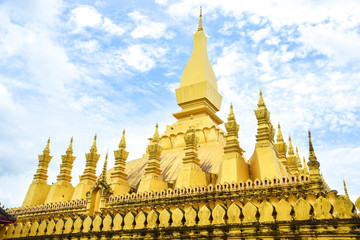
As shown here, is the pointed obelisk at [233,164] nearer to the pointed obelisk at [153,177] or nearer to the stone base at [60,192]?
the pointed obelisk at [153,177]

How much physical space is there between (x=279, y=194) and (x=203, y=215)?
689 centimetres

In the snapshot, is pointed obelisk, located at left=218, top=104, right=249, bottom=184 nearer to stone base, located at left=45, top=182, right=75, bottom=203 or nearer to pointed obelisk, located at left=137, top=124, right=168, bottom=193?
pointed obelisk, located at left=137, top=124, right=168, bottom=193

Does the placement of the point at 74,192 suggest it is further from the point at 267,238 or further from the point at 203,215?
the point at 267,238

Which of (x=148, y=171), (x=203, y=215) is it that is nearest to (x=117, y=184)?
(x=148, y=171)

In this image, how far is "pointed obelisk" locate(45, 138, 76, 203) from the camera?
23500 mm

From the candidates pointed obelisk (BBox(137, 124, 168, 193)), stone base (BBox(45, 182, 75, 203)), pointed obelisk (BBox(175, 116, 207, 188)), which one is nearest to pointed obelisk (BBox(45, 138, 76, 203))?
stone base (BBox(45, 182, 75, 203))

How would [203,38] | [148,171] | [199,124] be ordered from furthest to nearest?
[203,38], [199,124], [148,171]

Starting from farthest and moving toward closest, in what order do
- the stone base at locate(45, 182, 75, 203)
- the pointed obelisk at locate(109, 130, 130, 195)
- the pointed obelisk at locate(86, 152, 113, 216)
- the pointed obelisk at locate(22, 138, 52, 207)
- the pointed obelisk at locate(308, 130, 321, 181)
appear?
the pointed obelisk at locate(22, 138, 52, 207)
the stone base at locate(45, 182, 75, 203)
the pointed obelisk at locate(109, 130, 130, 195)
the pointed obelisk at locate(86, 152, 113, 216)
the pointed obelisk at locate(308, 130, 321, 181)

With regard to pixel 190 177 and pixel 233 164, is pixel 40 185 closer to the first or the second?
pixel 190 177

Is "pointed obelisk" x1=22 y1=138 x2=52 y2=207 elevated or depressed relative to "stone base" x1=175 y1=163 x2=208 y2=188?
elevated

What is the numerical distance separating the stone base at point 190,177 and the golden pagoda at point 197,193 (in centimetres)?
7

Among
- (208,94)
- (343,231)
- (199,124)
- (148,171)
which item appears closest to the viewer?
(343,231)

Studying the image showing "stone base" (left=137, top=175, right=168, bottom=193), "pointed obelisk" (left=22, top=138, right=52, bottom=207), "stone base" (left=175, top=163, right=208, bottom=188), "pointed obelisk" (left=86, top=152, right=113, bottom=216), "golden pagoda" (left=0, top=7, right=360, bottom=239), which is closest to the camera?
"golden pagoda" (left=0, top=7, right=360, bottom=239)

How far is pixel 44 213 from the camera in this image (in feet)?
69.9
